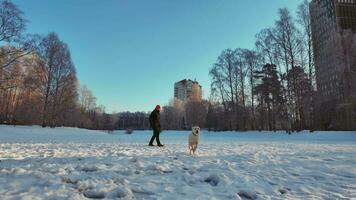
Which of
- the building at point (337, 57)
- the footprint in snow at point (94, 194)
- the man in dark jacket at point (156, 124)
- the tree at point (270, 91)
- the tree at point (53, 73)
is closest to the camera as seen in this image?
the footprint in snow at point (94, 194)

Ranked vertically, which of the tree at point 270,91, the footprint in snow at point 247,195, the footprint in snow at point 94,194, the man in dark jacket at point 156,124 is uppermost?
the tree at point 270,91

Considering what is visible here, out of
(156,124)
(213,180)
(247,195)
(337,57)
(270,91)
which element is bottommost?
(247,195)

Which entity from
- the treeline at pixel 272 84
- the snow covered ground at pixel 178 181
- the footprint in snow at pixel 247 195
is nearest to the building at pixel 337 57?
the treeline at pixel 272 84

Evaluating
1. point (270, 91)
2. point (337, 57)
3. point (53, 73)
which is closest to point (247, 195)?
point (337, 57)

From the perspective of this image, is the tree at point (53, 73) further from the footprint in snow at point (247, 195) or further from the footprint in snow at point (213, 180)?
the footprint in snow at point (247, 195)

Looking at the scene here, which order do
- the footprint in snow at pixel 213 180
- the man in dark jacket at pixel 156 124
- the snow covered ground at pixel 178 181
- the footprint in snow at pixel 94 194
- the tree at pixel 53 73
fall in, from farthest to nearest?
the tree at pixel 53 73, the man in dark jacket at pixel 156 124, the footprint in snow at pixel 213 180, the snow covered ground at pixel 178 181, the footprint in snow at pixel 94 194

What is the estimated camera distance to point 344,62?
93.0 feet

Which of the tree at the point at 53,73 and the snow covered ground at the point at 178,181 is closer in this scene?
the snow covered ground at the point at 178,181

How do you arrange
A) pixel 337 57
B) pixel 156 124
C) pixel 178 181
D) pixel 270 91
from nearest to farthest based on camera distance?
pixel 178 181
pixel 156 124
pixel 337 57
pixel 270 91

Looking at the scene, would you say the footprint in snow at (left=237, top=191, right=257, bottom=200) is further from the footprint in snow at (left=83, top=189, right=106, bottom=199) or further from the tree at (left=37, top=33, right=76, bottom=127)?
the tree at (left=37, top=33, right=76, bottom=127)

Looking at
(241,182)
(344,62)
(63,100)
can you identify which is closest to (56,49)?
(63,100)

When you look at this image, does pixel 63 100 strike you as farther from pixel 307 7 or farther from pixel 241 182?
pixel 241 182

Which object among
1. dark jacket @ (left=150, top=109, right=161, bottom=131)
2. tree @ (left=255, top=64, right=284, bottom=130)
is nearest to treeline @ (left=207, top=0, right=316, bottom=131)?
tree @ (left=255, top=64, right=284, bottom=130)

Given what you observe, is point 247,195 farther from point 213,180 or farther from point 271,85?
point 271,85
